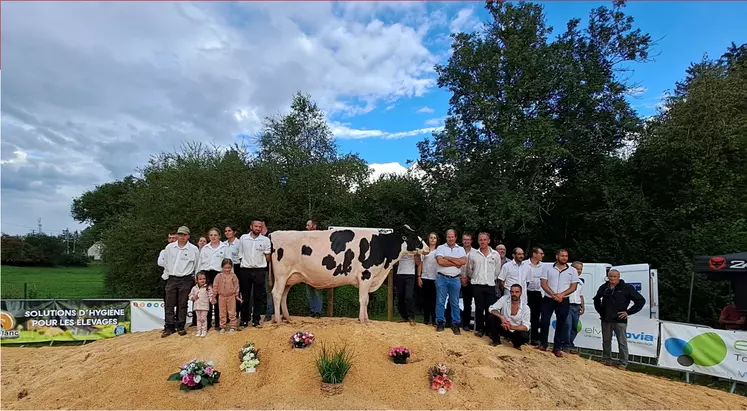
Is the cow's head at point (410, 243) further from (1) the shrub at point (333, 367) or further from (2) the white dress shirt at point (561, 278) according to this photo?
(1) the shrub at point (333, 367)

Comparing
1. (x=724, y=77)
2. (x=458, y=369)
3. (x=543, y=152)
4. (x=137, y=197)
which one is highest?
(x=724, y=77)

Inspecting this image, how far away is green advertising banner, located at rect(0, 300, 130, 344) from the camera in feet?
44.3

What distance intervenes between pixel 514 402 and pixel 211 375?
483cm

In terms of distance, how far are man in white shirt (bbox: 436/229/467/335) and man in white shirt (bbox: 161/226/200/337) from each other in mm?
5041

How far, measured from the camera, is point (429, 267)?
981 cm

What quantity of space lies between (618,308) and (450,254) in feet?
12.2

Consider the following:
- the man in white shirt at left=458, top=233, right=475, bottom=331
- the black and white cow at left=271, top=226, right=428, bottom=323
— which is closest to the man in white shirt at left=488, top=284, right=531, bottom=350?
Answer: the man in white shirt at left=458, top=233, right=475, bottom=331

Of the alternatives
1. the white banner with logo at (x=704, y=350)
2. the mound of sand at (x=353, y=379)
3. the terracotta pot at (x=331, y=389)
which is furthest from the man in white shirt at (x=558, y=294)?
the terracotta pot at (x=331, y=389)

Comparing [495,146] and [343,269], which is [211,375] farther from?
[495,146]

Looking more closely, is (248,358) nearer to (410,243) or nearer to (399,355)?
(399,355)

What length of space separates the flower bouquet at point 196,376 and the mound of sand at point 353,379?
0.11 meters

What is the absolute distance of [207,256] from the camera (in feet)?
29.1

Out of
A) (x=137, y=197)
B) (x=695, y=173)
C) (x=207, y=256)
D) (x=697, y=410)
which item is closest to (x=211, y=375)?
(x=207, y=256)

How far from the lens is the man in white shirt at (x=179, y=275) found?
870 centimetres
